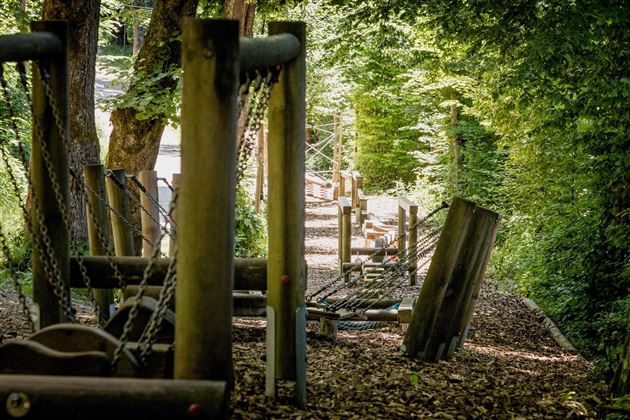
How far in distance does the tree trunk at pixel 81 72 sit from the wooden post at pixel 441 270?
453 cm

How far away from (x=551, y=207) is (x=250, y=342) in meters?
7.69

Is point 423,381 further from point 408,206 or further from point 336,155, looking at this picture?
point 336,155

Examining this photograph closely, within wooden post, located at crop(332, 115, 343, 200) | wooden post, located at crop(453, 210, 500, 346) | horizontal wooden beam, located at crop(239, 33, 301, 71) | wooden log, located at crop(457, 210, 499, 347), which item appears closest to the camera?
horizontal wooden beam, located at crop(239, 33, 301, 71)

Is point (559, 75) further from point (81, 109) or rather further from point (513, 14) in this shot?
point (81, 109)

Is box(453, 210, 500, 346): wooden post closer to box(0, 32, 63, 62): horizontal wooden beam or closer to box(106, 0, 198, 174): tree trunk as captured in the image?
box(0, 32, 63, 62): horizontal wooden beam

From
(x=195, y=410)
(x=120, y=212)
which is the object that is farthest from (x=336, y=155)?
(x=195, y=410)

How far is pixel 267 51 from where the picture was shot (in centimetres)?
359

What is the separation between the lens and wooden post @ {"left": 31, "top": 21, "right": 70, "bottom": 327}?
4.04 metres

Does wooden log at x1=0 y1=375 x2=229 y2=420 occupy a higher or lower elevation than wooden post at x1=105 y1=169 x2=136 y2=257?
lower

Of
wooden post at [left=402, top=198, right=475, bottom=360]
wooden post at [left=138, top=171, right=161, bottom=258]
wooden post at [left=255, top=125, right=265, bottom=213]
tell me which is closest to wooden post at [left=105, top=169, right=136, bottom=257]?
wooden post at [left=138, top=171, right=161, bottom=258]

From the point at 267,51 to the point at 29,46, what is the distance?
1.15 metres

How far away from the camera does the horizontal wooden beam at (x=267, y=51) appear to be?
325 centimetres

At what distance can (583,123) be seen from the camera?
9180 mm

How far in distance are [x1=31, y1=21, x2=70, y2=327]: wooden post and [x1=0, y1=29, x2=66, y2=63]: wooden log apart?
0.11 ft
